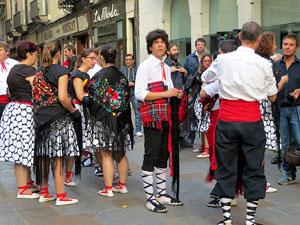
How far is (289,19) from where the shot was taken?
12.8 meters

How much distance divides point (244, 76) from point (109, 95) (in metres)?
2.10

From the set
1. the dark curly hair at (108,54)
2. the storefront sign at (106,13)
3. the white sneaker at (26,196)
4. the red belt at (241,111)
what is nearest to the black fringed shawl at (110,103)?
the dark curly hair at (108,54)

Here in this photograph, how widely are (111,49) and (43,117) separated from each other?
4.02ft

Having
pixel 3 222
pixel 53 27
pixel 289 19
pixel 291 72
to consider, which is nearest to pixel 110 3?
pixel 53 27

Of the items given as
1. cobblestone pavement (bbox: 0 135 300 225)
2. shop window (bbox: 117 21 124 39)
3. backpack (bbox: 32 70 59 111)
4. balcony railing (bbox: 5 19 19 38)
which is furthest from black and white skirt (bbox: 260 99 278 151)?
balcony railing (bbox: 5 19 19 38)

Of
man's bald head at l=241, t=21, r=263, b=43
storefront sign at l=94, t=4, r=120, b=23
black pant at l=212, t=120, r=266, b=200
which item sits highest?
storefront sign at l=94, t=4, r=120, b=23

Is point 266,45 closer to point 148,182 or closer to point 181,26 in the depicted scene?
point 148,182

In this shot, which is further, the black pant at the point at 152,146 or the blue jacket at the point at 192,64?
the blue jacket at the point at 192,64

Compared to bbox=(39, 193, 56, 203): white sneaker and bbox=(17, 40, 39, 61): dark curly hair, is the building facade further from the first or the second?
bbox=(39, 193, 56, 203): white sneaker

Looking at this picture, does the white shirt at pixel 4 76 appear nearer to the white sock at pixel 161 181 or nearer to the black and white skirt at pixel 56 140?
the black and white skirt at pixel 56 140

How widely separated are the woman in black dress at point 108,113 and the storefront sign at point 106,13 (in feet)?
56.8

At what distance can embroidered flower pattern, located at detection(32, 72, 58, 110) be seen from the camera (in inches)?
227

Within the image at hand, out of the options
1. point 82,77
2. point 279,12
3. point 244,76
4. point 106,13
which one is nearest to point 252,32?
point 244,76

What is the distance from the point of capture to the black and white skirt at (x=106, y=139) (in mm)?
6219
